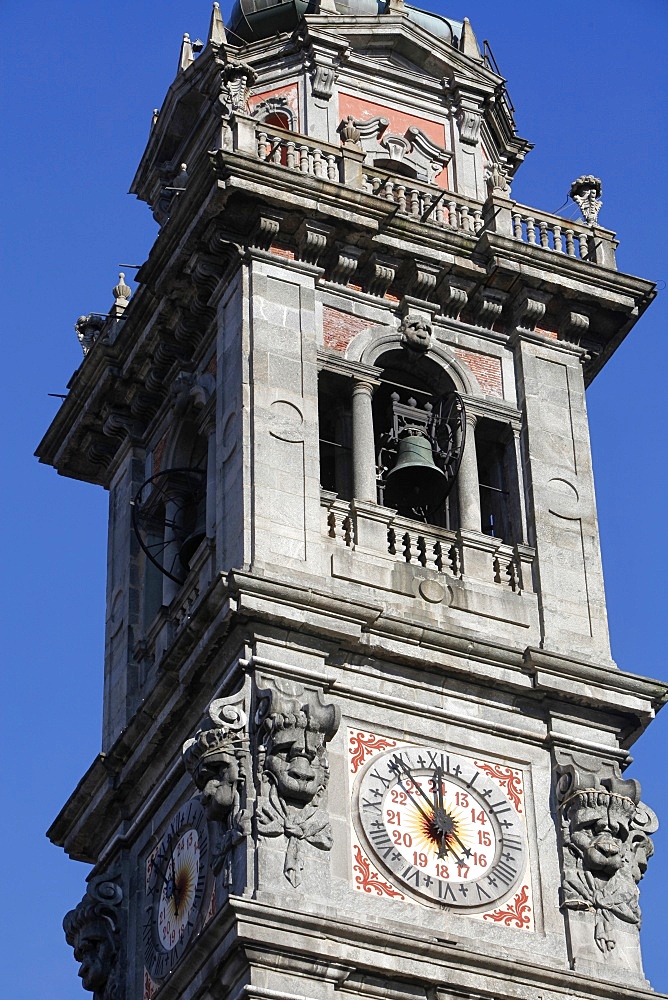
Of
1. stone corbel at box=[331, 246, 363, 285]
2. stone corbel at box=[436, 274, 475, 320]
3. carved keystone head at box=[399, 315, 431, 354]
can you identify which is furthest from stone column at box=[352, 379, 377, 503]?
stone corbel at box=[436, 274, 475, 320]

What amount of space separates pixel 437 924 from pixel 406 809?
5.18 feet

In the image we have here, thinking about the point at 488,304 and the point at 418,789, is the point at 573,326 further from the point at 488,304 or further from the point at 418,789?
the point at 418,789

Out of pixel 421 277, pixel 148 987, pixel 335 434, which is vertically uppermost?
pixel 421 277

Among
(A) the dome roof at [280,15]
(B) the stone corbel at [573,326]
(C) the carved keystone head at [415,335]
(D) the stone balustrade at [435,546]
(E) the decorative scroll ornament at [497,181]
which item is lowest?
(D) the stone balustrade at [435,546]

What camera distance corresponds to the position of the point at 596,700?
3475 cm

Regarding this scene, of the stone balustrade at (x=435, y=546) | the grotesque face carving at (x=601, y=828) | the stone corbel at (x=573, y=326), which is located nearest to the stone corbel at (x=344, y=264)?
the stone corbel at (x=573, y=326)

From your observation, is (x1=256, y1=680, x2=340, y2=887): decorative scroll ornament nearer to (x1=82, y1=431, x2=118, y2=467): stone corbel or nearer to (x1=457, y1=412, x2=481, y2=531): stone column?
(x1=457, y1=412, x2=481, y2=531): stone column

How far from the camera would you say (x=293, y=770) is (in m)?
32.0

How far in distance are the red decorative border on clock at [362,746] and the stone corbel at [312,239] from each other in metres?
7.29

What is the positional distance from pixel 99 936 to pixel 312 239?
31.2 feet

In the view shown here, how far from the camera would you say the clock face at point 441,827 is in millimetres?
32688

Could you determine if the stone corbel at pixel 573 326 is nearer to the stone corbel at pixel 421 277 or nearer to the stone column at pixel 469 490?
the stone corbel at pixel 421 277

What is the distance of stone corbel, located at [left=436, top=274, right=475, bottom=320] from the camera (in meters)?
38.3

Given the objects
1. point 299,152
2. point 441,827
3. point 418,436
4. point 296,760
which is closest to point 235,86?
point 299,152
